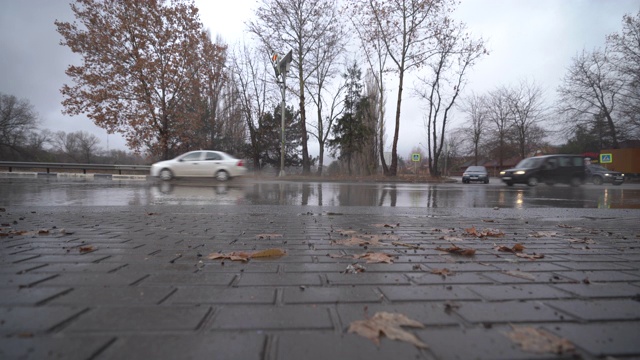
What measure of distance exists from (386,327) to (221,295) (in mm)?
1019

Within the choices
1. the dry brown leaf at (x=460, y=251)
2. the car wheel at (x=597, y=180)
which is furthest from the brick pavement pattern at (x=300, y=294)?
the car wheel at (x=597, y=180)

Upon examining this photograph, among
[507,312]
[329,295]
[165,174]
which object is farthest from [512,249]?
[165,174]

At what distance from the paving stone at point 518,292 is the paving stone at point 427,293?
86mm

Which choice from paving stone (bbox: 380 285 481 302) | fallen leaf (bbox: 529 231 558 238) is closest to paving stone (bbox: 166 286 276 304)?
paving stone (bbox: 380 285 481 302)

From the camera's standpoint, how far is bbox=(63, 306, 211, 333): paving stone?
5.10 feet

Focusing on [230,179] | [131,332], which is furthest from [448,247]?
[230,179]

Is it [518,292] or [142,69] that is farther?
[142,69]

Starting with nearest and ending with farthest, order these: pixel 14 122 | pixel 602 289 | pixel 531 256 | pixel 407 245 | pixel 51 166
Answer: pixel 602 289
pixel 531 256
pixel 407 245
pixel 51 166
pixel 14 122

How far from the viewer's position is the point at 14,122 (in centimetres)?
4331

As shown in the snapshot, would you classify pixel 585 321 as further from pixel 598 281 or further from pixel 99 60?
pixel 99 60

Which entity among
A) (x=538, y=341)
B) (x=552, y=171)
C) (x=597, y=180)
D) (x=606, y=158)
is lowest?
(x=538, y=341)

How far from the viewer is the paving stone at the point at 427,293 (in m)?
1.97

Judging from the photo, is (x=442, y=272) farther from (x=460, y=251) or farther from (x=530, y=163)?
(x=530, y=163)

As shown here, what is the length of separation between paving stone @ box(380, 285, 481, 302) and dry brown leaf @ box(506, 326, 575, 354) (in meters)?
0.42
